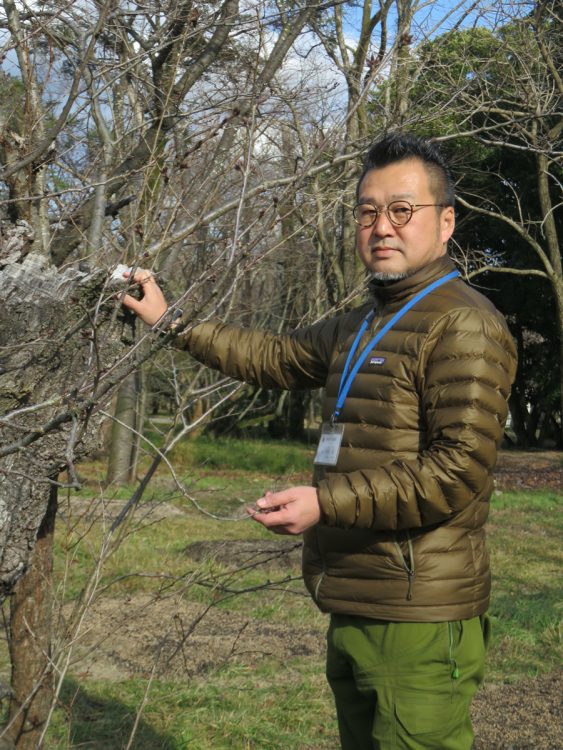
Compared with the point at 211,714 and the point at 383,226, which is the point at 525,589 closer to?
the point at 211,714

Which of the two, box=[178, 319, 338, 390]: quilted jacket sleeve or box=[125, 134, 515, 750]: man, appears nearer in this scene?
box=[125, 134, 515, 750]: man

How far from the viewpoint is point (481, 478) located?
6.83 ft

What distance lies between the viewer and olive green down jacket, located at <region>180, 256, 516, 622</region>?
2031 mm

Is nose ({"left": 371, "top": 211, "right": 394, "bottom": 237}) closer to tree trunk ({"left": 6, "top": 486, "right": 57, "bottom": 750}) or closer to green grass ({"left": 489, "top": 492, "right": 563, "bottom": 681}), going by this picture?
tree trunk ({"left": 6, "top": 486, "right": 57, "bottom": 750})

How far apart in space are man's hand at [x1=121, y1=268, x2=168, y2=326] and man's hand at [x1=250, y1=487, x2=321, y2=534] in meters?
0.70

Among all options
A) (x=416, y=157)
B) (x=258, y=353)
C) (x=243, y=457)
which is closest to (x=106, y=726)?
(x=258, y=353)

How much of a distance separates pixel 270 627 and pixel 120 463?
7.68m

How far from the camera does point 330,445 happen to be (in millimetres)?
2246

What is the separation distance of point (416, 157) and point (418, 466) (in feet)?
2.67

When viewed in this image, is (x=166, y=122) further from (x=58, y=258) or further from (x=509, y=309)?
(x=509, y=309)

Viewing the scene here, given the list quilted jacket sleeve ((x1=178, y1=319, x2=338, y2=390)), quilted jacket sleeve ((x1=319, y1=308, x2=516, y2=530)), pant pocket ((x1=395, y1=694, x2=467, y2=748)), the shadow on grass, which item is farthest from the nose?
the shadow on grass

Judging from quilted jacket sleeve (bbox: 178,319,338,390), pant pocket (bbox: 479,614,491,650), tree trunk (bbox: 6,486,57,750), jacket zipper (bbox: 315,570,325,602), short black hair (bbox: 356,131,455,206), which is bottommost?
tree trunk (bbox: 6,486,57,750)

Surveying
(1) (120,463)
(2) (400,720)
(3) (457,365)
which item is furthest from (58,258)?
(1) (120,463)

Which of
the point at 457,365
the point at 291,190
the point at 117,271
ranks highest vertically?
the point at 291,190
